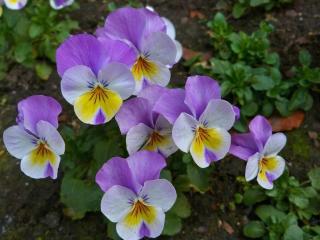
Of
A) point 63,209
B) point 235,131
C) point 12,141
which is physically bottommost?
point 63,209

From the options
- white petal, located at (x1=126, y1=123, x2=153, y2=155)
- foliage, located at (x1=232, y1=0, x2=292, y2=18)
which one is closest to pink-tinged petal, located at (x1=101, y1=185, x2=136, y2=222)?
white petal, located at (x1=126, y1=123, x2=153, y2=155)

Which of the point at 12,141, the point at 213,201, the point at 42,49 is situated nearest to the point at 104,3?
the point at 42,49

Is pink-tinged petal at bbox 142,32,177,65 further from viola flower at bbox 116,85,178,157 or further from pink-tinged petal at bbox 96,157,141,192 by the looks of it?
pink-tinged petal at bbox 96,157,141,192

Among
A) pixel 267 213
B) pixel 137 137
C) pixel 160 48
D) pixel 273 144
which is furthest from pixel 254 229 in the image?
pixel 160 48

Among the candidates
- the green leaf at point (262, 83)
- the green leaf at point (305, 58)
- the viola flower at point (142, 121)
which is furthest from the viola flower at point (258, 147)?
the green leaf at point (305, 58)

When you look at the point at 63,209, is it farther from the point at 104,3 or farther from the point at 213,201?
the point at 104,3

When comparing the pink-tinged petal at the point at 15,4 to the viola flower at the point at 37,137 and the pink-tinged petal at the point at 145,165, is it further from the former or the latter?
the pink-tinged petal at the point at 145,165
